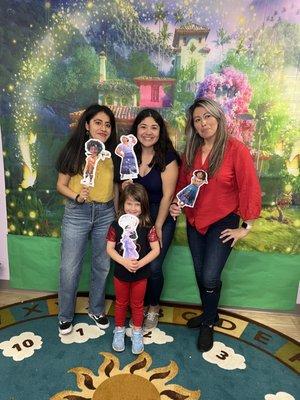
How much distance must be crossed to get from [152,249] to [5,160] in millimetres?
1254

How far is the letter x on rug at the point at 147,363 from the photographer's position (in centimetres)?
191

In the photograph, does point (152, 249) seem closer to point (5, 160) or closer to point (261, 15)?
point (5, 160)

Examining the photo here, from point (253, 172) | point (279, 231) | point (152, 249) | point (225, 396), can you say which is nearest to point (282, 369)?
point (225, 396)

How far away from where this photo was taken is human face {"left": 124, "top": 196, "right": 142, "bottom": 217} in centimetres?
203

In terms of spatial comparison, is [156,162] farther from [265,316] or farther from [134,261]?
[265,316]

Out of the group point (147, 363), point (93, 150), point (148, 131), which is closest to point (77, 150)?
point (93, 150)

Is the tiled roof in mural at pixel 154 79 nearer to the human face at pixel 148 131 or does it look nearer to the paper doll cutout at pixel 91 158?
the human face at pixel 148 131

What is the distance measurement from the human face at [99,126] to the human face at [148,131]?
189 mm

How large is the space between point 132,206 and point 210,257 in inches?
22.0

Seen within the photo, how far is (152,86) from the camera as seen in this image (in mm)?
2377

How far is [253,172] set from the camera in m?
2.01

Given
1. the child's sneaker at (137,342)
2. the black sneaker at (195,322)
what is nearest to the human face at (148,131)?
the child's sneaker at (137,342)

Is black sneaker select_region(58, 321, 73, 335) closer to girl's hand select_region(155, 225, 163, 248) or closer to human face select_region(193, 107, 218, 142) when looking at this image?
girl's hand select_region(155, 225, 163, 248)

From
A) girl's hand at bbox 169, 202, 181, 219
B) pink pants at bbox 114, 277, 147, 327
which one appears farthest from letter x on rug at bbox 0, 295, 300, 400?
girl's hand at bbox 169, 202, 181, 219
